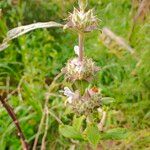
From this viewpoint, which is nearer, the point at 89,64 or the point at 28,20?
the point at 89,64

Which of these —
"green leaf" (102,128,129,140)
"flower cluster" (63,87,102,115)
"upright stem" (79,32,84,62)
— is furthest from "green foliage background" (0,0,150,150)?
"upright stem" (79,32,84,62)

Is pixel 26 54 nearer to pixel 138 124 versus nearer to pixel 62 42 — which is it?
pixel 62 42

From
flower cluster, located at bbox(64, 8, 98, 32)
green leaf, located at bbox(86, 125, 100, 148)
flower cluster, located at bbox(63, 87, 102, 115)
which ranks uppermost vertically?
flower cluster, located at bbox(64, 8, 98, 32)

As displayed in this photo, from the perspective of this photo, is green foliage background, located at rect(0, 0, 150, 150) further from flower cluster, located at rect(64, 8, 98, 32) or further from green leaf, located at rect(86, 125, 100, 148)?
flower cluster, located at rect(64, 8, 98, 32)

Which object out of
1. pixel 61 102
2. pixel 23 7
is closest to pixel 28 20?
pixel 23 7

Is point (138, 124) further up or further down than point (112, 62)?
further down

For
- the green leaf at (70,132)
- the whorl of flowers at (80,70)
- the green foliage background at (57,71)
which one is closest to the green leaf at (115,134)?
the green leaf at (70,132)

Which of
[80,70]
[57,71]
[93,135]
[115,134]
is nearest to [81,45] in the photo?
[80,70]

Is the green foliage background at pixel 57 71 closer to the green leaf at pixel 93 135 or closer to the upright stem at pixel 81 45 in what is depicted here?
the green leaf at pixel 93 135
